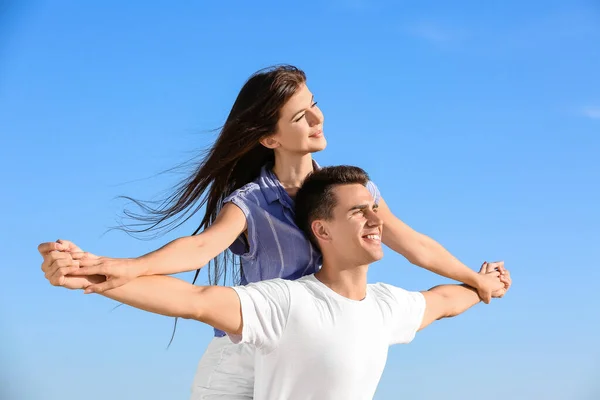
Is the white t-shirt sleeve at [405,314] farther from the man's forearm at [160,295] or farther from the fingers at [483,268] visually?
the man's forearm at [160,295]

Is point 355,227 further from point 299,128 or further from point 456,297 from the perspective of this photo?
point 456,297

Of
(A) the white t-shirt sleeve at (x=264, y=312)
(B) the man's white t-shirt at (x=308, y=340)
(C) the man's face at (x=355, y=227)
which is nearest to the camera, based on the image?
(A) the white t-shirt sleeve at (x=264, y=312)

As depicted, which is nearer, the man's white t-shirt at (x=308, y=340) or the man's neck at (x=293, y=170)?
the man's white t-shirt at (x=308, y=340)

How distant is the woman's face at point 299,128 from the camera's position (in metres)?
4.84

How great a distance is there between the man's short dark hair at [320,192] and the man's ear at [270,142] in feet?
1.03

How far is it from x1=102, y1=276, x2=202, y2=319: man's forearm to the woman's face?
50.1 inches

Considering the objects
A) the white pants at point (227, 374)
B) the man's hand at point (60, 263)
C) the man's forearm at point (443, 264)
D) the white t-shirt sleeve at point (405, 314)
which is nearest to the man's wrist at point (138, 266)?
the man's hand at point (60, 263)

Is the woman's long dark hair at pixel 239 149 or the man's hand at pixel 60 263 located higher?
the woman's long dark hair at pixel 239 149

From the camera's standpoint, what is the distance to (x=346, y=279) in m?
4.55

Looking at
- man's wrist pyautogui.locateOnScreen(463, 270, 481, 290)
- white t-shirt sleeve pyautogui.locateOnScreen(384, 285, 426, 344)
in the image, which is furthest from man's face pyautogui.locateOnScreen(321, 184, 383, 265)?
man's wrist pyautogui.locateOnScreen(463, 270, 481, 290)

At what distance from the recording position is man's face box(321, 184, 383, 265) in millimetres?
4508

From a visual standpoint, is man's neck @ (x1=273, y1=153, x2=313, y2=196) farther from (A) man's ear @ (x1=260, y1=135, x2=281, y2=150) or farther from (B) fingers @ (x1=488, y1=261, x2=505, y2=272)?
(B) fingers @ (x1=488, y1=261, x2=505, y2=272)

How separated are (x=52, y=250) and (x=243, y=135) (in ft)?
6.12

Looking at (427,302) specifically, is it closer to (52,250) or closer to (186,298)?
(186,298)
